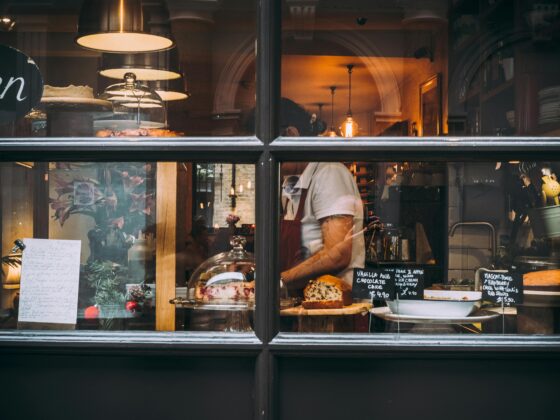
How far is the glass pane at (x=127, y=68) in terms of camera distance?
2342 mm

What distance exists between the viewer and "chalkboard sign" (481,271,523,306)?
2.36 m

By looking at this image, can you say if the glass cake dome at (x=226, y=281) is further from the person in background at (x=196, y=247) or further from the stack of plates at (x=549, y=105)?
A: the stack of plates at (x=549, y=105)

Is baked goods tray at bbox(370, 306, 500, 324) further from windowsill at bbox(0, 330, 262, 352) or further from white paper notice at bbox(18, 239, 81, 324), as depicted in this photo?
white paper notice at bbox(18, 239, 81, 324)

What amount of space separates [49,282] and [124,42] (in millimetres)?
1113

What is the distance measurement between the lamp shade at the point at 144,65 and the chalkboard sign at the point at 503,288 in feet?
5.21

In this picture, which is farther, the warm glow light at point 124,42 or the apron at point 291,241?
the warm glow light at point 124,42

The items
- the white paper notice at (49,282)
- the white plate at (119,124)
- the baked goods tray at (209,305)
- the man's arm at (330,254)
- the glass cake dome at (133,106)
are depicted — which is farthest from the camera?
the man's arm at (330,254)

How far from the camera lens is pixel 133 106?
2836 mm

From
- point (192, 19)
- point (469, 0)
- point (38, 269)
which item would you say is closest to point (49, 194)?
point (38, 269)

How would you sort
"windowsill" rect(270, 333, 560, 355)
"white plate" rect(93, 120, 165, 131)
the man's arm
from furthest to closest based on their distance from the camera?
the man's arm → "white plate" rect(93, 120, 165, 131) → "windowsill" rect(270, 333, 560, 355)

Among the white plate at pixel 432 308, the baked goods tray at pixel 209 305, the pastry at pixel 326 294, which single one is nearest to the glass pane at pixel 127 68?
the baked goods tray at pixel 209 305

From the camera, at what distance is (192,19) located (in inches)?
121

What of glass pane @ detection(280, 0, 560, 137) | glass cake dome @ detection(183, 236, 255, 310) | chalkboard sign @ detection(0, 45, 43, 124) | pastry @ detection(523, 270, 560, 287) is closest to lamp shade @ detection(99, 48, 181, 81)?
chalkboard sign @ detection(0, 45, 43, 124)

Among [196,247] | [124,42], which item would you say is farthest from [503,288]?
[124,42]
